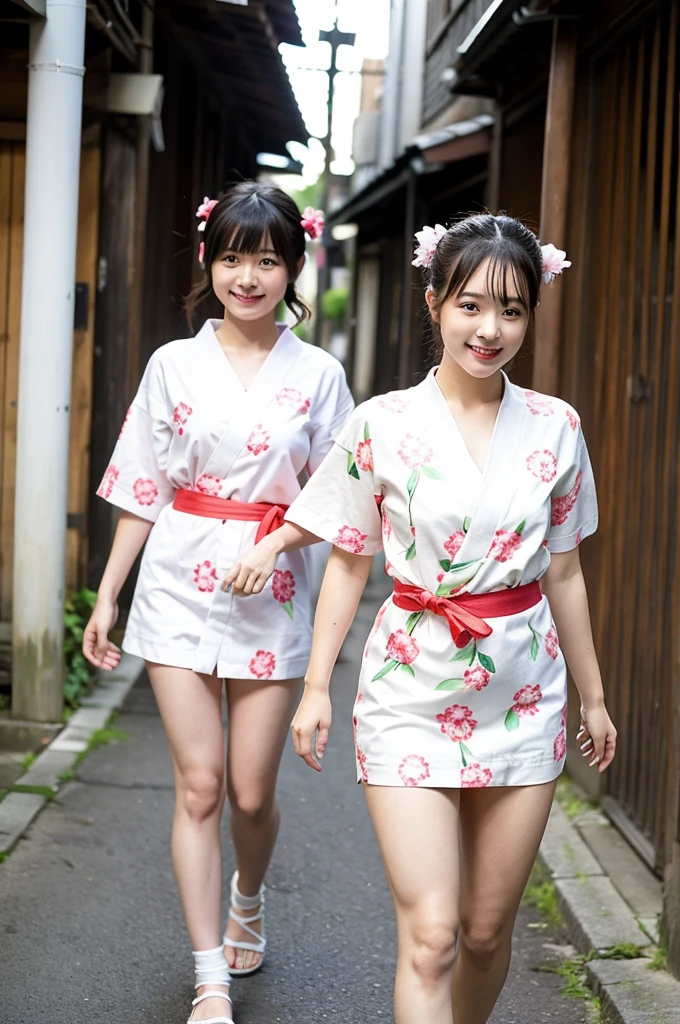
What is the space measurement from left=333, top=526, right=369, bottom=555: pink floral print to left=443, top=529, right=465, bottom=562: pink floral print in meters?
0.25

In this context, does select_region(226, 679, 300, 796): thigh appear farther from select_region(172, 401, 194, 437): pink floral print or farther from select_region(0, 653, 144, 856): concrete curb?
select_region(0, 653, 144, 856): concrete curb

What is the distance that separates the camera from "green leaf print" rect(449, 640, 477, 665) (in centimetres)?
291

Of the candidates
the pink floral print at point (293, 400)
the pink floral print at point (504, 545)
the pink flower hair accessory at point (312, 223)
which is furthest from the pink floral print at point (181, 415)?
the pink floral print at point (504, 545)

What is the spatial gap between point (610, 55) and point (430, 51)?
915cm

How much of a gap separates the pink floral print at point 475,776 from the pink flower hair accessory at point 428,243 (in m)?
1.15

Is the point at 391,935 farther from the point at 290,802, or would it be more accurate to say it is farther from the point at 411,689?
the point at 411,689

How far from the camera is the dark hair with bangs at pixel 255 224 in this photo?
3754 millimetres

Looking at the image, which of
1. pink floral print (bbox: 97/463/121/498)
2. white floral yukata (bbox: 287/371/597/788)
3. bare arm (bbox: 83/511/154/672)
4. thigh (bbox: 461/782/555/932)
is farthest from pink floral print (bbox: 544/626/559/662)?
pink floral print (bbox: 97/463/121/498)

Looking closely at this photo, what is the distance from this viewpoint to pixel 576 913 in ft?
14.8

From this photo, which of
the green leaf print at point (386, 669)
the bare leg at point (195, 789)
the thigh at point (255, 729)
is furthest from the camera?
the thigh at point (255, 729)

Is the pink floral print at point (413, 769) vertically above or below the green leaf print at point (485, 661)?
below

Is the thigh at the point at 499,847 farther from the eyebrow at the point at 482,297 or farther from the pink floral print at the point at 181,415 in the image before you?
the pink floral print at the point at 181,415

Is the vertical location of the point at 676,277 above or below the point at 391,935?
above

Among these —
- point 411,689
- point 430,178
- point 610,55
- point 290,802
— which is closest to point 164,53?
point 430,178
